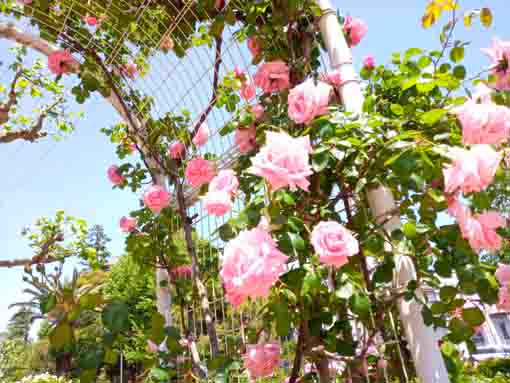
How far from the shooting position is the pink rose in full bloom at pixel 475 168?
1.80 feet

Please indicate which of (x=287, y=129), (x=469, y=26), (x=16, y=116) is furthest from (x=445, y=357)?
(x=16, y=116)

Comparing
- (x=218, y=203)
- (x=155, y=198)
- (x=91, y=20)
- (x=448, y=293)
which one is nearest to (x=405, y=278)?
(x=448, y=293)

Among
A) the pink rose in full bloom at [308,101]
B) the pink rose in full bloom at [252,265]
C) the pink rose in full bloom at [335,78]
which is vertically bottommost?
the pink rose in full bloom at [252,265]

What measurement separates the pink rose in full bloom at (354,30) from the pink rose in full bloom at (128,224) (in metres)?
1.13

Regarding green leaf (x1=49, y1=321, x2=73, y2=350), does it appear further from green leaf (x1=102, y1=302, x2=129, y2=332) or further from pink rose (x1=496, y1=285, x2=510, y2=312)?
pink rose (x1=496, y1=285, x2=510, y2=312)

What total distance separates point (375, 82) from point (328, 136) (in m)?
0.37

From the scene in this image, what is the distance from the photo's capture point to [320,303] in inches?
29.5

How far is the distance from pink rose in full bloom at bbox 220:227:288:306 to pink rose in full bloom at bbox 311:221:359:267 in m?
0.07

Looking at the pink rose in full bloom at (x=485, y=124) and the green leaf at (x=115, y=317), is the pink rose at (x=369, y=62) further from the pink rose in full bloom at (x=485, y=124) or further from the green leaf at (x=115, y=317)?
the green leaf at (x=115, y=317)

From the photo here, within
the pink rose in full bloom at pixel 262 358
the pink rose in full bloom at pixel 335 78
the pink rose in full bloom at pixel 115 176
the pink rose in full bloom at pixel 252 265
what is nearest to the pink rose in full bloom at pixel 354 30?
the pink rose in full bloom at pixel 335 78

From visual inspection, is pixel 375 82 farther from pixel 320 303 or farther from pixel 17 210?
pixel 17 210

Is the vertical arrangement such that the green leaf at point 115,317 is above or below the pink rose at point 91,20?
below

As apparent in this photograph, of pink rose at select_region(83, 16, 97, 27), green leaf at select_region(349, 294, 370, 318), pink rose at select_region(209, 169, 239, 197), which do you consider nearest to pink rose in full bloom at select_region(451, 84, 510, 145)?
green leaf at select_region(349, 294, 370, 318)

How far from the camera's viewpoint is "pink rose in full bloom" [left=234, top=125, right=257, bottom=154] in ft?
3.30
